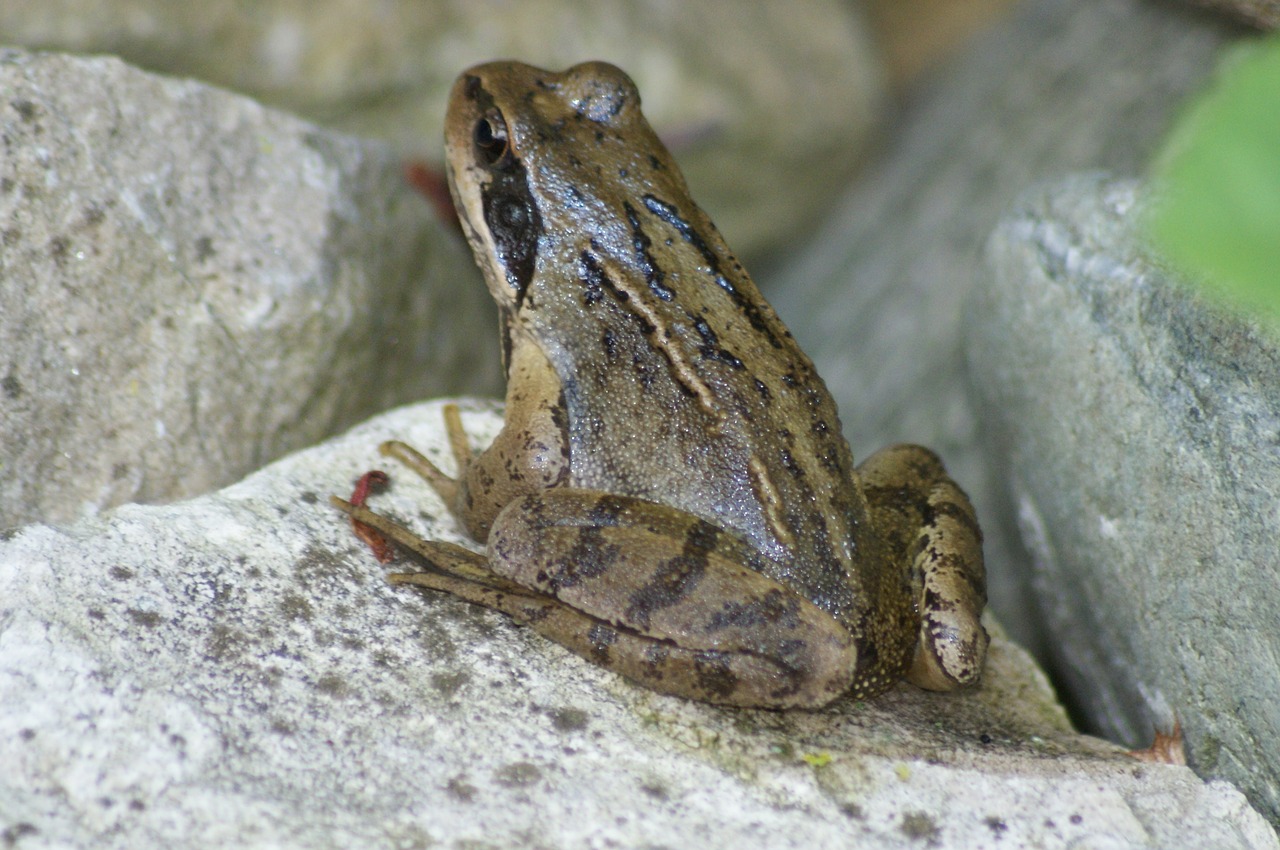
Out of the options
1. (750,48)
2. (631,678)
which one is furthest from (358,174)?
(750,48)

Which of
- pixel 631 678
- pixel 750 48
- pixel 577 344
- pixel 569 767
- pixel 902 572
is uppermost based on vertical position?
pixel 750 48

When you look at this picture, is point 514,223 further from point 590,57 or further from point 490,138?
point 590,57

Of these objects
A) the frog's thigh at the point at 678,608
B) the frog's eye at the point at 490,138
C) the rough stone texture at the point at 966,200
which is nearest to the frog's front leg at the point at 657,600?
the frog's thigh at the point at 678,608

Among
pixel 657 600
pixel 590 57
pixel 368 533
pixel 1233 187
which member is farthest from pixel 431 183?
pixel 1233 187

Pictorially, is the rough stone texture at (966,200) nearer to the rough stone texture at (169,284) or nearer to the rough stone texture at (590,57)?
the rough stone texture at (590,57)

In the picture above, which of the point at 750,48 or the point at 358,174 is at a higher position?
the point at 750,48

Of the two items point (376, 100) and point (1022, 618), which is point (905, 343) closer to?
point (1022, 618)
